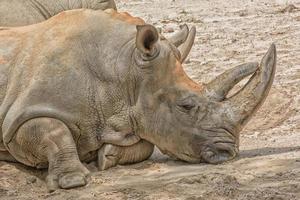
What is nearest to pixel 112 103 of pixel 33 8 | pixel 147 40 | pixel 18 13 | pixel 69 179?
pixel 147 40

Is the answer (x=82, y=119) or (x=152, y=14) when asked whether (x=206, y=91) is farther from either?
(x=152, y=14)

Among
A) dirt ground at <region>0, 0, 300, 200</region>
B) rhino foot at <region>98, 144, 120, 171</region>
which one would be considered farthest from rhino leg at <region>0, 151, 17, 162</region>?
rhino foot at <region>98, 144, 120, 171</region>

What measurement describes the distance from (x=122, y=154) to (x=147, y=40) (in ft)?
2.92

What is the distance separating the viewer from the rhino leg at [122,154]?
7.27 m

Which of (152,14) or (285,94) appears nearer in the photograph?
(285,94)

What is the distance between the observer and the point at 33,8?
1006 cm

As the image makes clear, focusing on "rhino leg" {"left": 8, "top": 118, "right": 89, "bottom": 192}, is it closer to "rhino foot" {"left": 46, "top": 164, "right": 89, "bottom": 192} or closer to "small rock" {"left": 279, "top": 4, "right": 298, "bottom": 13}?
"rhino foot" {"left": 46, "top": 164, "right": 89, "bottom": 192}

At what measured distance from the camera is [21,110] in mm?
7086

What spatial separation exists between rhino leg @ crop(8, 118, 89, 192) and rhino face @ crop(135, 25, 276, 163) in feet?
1.91

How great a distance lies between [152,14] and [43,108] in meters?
8.11

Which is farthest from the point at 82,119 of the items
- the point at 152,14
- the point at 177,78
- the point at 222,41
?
the point at 152,14

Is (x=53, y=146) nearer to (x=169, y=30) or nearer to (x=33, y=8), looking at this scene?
(x=33, y=8)

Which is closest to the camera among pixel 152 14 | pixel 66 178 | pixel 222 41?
pixel 66 178

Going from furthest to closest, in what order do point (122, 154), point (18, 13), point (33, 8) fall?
1. point (33, 8)
2. point (18, 13)
3. point (122, 154)
